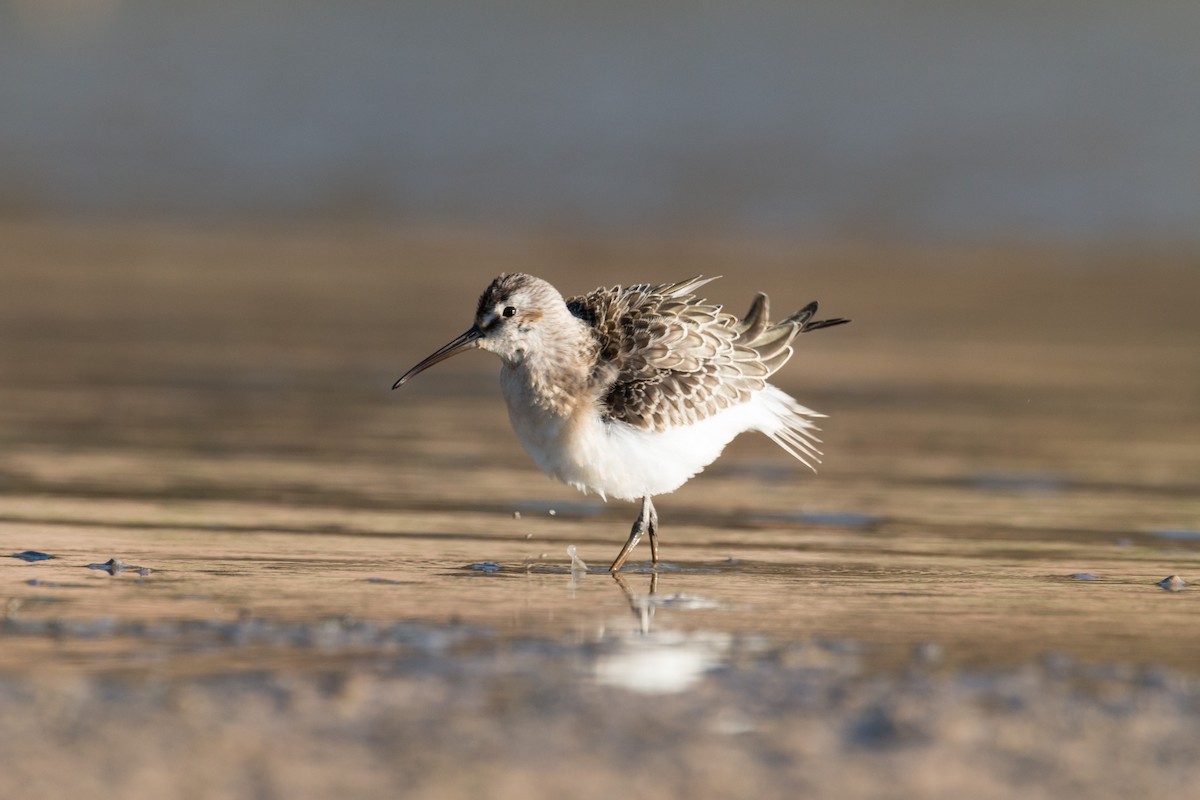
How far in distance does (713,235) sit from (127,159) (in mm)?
8038

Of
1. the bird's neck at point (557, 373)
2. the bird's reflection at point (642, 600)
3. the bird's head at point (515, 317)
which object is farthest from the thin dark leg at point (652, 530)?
the bird's head at point (515, 317)

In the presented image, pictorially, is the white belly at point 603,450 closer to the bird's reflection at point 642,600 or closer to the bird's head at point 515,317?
the bird's head at point 515,317

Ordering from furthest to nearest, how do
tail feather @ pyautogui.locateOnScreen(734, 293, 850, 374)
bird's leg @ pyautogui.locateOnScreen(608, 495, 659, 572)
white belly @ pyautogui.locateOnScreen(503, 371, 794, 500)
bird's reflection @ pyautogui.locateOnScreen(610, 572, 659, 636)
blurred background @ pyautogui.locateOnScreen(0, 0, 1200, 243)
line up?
blurred background @ pyautogui.locateOnScreen(0, 0, 1200, 243) < tail feather @ pyautogui.locateOnScreen(734, 293, 850, 374) < bird's leg @ pyautogui.locateOnScreen(608, 495, 659, 572) < white belly @ pyautogui.locateOnScreen(503, 371, 794, 500) < bird's reflection @ pyautogui.locateOnScreen(610, 572, 659, 636)

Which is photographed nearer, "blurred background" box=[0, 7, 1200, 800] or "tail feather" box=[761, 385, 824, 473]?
"blurred background" box=[0, 7, 1200, 800]

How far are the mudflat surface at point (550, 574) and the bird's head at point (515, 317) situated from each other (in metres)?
0.78

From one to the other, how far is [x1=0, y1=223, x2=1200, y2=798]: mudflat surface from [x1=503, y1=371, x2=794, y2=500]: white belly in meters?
0.39

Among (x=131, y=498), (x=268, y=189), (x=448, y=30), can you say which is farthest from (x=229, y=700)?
(x=448, y=30)

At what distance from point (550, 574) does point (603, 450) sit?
19.6 inches

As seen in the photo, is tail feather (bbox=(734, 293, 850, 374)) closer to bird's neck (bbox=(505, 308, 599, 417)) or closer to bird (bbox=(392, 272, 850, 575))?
bird (bbox=(392, 272, 850, 575))

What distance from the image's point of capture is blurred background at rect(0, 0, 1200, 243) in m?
20.4

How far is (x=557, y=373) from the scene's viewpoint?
22.1ft

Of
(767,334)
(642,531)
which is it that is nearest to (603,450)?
(642,531)

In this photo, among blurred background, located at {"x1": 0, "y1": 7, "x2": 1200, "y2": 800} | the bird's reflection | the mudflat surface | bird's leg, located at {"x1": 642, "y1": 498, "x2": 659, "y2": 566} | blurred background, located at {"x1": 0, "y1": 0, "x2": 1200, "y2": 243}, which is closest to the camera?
the mudflat surface

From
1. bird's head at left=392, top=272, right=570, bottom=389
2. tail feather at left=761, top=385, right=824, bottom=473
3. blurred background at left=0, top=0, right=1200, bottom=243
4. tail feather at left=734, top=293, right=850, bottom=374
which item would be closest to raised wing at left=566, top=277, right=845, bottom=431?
tail feather at left=734, top=293, right=850, bottom=374
